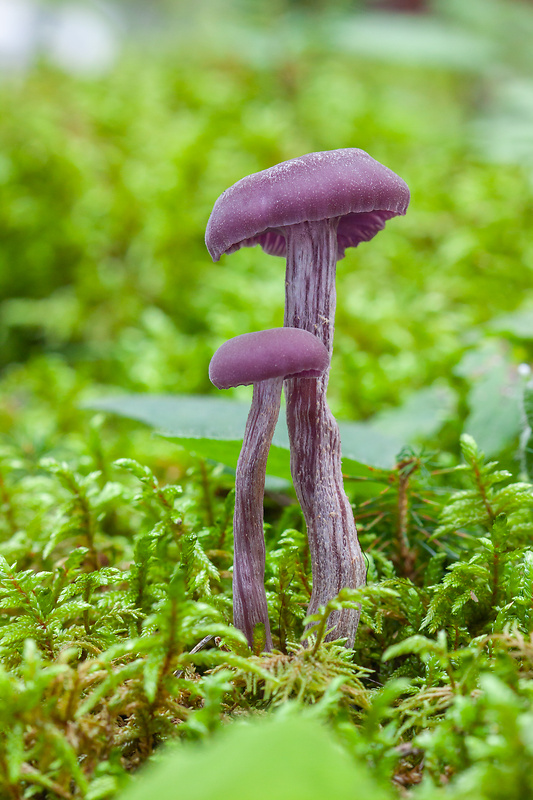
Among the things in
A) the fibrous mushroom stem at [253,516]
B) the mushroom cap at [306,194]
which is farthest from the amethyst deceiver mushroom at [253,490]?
the mushroom cap at [306,194]

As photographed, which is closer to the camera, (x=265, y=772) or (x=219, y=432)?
(x=265, y=772)

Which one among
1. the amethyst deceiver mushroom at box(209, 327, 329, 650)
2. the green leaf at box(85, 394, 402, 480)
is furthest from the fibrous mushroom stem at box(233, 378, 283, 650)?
the green leaf at box(85, 394, 402, 480)

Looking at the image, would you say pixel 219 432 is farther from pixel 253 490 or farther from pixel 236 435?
pixel 253 490

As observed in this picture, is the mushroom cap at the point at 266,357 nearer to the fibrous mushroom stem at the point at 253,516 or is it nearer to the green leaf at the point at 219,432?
the fibrous mushroom stem at the point at 253,516

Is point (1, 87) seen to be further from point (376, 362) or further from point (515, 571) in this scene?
point (515, 571)

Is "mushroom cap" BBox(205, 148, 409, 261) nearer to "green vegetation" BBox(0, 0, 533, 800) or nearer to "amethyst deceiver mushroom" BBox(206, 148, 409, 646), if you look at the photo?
"amethyst deceiver mushroom" BBox(206, 148, 409, 646)

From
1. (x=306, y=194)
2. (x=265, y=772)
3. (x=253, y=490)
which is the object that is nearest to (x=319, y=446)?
(x=253, y=490)

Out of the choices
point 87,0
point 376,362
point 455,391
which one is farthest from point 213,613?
point 87,0
